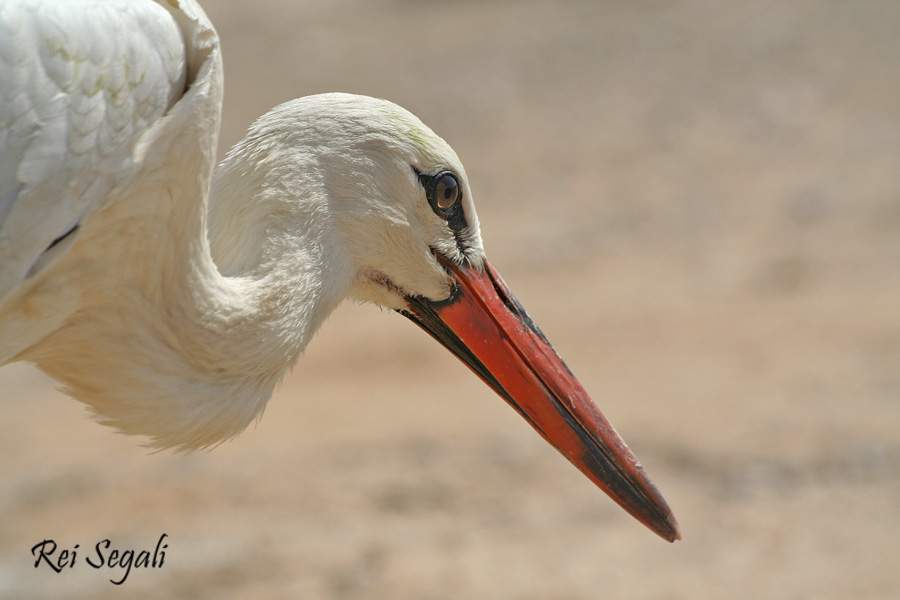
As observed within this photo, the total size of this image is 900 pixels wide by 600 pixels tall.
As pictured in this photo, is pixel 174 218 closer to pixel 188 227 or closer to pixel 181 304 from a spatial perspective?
pixel 188 227

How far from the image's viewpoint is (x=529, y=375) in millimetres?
3035

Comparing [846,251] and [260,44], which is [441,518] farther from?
[260,44]

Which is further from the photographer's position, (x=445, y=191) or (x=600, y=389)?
(x=600, y=389)

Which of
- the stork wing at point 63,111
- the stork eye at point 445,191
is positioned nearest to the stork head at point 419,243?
the stork eye at point 445,191

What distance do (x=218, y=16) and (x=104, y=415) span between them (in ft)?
47.1

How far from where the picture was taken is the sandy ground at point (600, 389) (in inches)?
220

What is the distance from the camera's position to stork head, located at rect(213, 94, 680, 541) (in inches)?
104

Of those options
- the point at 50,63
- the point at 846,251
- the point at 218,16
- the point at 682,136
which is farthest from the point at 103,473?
the point at 218,16

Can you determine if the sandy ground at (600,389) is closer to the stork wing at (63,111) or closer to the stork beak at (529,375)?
the stork beak at (529,375)

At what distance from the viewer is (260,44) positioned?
1481 centimetres

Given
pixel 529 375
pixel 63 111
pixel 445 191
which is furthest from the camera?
pixel 529 375

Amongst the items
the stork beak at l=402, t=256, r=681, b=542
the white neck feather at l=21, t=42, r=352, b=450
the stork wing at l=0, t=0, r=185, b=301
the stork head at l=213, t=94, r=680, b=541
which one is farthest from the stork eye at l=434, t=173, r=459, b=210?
the stork wing at l=0, t=0, r=185, b=301

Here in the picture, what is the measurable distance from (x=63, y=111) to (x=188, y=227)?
0.38 m

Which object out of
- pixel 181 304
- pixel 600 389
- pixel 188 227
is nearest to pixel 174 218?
pixel 188 227
